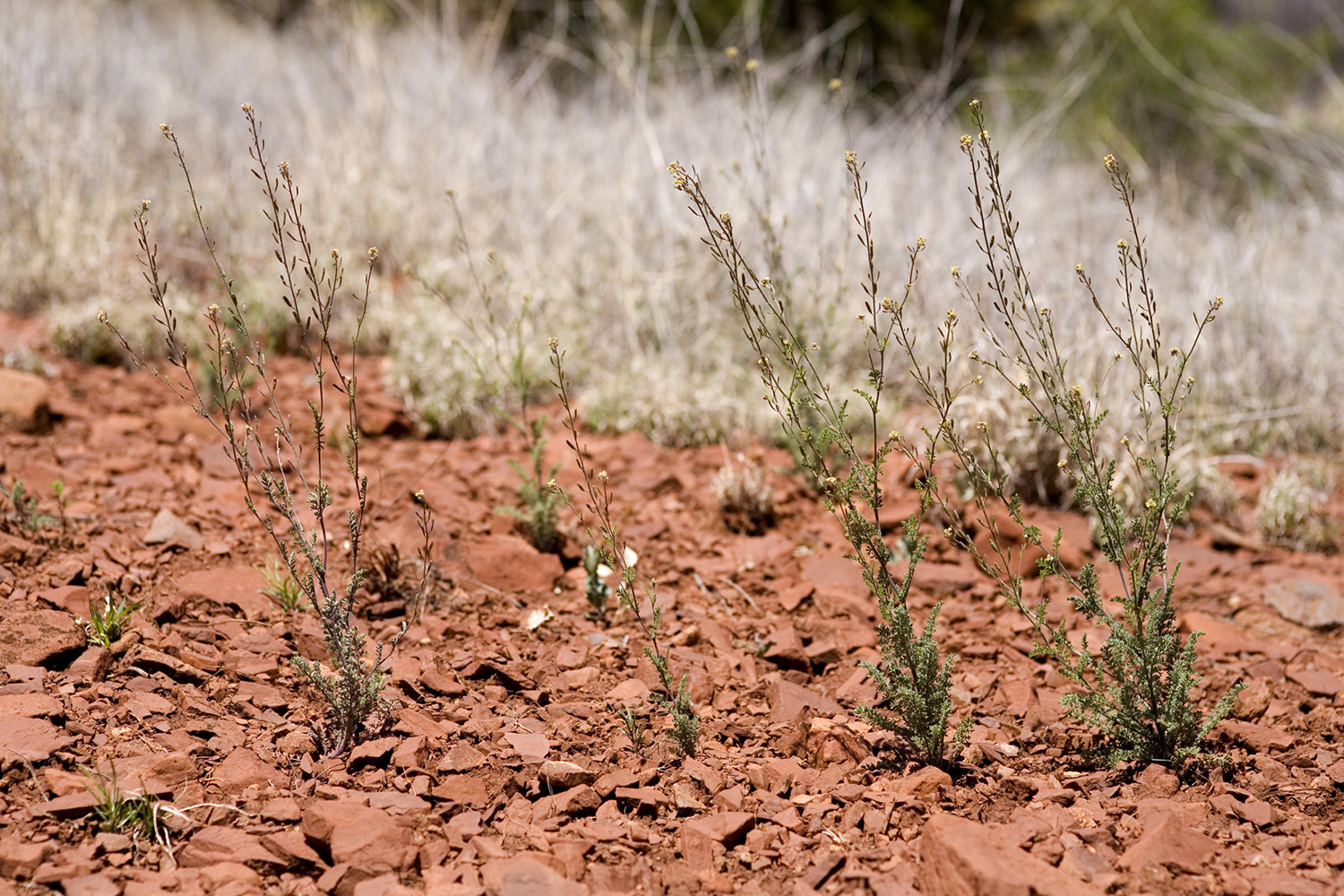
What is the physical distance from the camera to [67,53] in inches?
263

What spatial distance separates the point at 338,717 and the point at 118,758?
0.41 m

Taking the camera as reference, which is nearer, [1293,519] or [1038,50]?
[1293,519]

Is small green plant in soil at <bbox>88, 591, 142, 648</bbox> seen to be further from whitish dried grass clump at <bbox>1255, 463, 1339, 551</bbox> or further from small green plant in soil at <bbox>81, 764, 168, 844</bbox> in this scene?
whitish dried grass clump at <bbox>1255, 463, 1339, 551</bbox>

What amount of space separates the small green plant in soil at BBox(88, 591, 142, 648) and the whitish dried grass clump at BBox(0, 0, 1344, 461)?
4.69 feet

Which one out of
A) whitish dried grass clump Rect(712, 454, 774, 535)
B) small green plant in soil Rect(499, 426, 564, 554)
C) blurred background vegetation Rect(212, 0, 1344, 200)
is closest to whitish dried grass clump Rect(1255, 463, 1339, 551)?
whitish dried grass clump Rect(712, 454, 774, 535)

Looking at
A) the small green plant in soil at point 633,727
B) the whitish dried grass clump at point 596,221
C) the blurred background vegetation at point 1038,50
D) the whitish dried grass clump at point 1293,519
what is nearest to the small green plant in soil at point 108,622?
the small green plant in soil at point 633,727

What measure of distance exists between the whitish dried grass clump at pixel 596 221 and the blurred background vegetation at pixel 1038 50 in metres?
1.11

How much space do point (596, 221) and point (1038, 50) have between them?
6900 mm

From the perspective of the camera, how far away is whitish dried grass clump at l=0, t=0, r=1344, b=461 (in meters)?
4.36

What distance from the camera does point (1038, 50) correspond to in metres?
10.6

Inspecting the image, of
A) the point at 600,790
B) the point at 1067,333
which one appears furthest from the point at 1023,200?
the point at 600,790

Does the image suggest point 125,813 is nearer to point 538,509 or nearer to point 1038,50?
point 538,509

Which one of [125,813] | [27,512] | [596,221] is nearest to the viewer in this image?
[125,813]

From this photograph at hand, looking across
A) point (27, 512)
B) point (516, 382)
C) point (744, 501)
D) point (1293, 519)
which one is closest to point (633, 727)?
point (744, 501)
